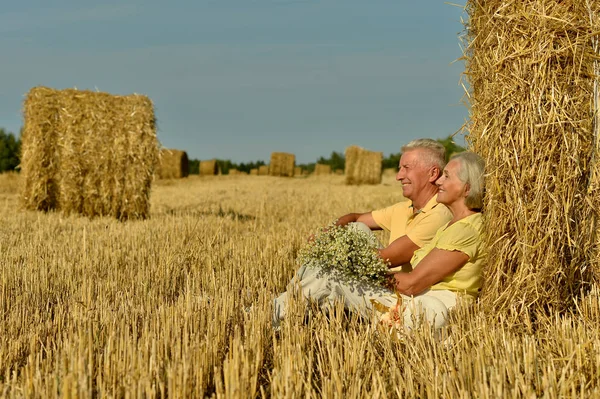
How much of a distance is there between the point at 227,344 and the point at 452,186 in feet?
5.54

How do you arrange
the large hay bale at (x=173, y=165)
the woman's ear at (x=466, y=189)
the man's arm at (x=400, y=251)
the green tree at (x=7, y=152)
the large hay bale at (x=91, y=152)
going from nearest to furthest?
the woman's ear at (x=466, y=189), the man's arm at (x=400, y=251), the large hay bale at (x=91, y=152), the large hay bale at (x=173, y=165), the green tree at (x=7, y=152)

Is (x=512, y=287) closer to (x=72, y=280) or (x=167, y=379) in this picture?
(x=167, y=379)

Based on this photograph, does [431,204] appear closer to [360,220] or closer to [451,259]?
[451,259]

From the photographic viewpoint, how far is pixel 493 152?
3.34 metres

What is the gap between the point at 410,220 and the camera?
4398 millimetres

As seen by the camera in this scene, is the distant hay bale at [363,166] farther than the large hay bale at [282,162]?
No

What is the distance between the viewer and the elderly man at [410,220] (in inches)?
139

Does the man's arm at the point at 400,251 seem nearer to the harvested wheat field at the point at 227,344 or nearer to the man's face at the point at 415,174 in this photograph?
the man's face at the point at 415,174

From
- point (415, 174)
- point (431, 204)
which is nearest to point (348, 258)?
point (431, 204)

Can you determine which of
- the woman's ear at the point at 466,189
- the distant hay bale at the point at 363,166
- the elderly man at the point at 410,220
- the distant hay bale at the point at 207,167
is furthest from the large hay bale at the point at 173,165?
the woman's ear at the point at 466,189

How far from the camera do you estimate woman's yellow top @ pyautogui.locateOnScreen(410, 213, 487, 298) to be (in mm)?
3404

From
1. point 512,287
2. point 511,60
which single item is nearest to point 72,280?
Answer: point 512,287

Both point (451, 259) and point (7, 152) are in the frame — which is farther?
point (7, 152)

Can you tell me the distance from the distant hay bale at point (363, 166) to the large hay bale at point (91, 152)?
1360 centimetres
